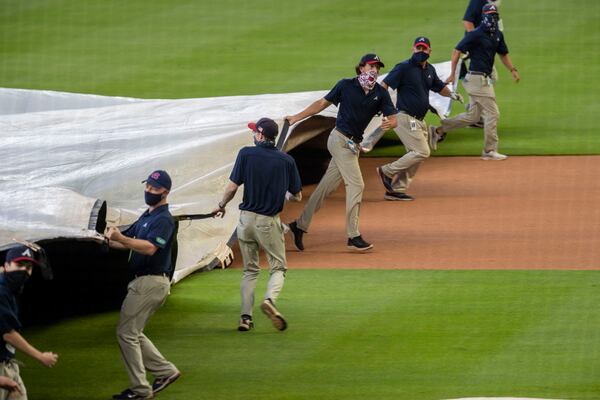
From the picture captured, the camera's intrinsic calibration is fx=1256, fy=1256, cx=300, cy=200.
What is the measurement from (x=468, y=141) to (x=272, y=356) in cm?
1041

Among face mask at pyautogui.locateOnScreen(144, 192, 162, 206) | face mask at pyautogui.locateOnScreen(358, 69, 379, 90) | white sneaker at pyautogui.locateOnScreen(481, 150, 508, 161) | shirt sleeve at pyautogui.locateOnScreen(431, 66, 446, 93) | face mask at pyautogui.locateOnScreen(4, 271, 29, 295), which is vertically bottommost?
white sneaker at pyautogui.locateOnScreen(481, 150, 508, 161)

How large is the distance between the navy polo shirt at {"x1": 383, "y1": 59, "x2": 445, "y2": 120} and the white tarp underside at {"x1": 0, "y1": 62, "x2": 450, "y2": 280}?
99 centimetres

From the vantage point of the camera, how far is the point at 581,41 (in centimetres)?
2798

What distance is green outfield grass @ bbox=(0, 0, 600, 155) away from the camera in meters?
23.3

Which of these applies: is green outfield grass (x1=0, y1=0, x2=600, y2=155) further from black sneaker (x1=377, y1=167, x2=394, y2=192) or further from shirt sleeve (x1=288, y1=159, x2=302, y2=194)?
shirt sleeve (x1=288, y1=159, x2=302, y2=194)

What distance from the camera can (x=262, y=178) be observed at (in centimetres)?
1205

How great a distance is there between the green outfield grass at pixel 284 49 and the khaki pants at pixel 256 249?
27.6ft

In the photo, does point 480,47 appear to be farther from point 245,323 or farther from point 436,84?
point 245,323

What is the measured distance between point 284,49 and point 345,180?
43.2 feet

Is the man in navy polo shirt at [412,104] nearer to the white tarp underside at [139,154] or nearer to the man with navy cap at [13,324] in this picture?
the white tarp underside at [139,154]

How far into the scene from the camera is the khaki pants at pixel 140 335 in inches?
400

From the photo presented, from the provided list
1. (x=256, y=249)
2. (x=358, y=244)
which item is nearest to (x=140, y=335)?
(x=256, y=249)

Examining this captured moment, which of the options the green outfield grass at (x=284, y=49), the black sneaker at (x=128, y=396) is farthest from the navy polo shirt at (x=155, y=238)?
the green outfield grass at (x=284, y=49)

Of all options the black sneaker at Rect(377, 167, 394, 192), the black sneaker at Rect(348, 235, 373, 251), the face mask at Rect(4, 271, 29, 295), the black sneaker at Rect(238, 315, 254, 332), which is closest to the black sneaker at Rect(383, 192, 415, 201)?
the black sneaker at Rect(377, 167, 394, 192)
